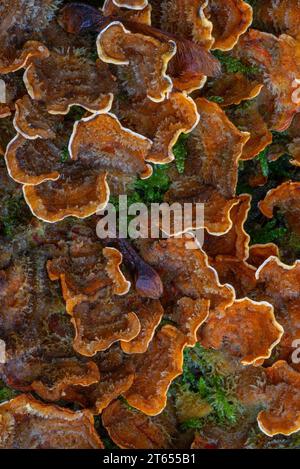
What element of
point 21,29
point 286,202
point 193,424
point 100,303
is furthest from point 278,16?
point 193,424

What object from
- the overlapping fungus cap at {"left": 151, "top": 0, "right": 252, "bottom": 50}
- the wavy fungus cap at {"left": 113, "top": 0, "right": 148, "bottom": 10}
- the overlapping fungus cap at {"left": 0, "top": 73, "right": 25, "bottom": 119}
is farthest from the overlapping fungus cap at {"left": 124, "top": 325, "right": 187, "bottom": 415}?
the wavy fungus cap at {"left": 113, "top": 0, "right": 148, "bottom": 10}

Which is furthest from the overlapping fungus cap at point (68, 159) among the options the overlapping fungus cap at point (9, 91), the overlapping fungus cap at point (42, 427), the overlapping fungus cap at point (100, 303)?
the overlapping fungus cap at point (42, 427)

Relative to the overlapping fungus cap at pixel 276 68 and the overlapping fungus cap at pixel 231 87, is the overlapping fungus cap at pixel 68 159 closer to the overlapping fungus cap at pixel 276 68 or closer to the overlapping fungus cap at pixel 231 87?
the overlapping fungus cap at pixel 231 87

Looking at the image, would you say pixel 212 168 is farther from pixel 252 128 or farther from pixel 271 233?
pixel 271 233
